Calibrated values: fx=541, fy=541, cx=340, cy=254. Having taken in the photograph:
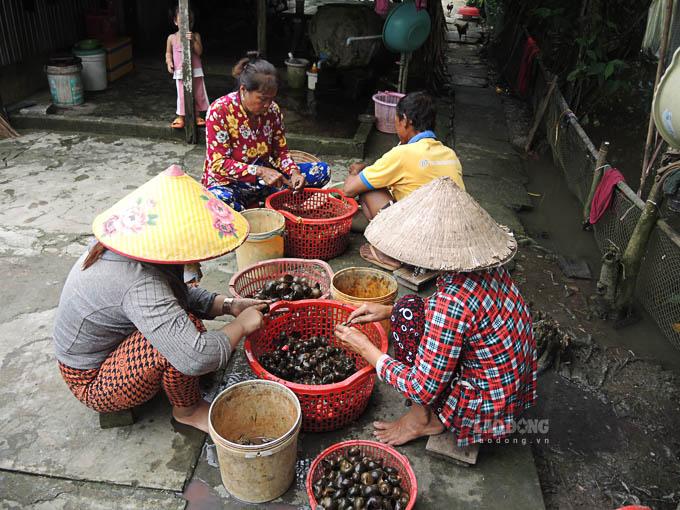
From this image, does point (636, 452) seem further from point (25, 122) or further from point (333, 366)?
point (25, 122)

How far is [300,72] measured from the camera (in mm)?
8242

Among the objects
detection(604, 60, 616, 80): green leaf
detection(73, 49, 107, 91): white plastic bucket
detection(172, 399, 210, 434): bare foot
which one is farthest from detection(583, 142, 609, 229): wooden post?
detection(73, 49, 107, 91): white plastic bucket

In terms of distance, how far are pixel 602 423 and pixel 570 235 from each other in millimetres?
2872

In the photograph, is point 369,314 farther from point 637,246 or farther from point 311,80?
point 311,80

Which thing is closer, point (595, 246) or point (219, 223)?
point (219, 223)

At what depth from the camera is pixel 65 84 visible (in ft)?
22.8

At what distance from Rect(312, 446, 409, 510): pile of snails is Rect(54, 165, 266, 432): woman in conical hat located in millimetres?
668

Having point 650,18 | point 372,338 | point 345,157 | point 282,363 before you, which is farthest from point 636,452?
point 345,157

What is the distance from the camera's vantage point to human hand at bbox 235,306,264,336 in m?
2.55

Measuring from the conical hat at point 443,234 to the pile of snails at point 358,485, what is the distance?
89 cm

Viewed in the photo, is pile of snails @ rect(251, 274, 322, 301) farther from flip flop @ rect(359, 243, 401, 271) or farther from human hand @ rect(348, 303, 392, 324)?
flip flop @ rect(359, 243, 401, 271)

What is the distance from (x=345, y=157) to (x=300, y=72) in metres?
2.51

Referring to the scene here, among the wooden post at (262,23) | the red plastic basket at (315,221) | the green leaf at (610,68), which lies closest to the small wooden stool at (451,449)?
the red plastic basket at (315,221)

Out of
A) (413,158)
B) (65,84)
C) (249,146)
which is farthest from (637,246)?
(65,84)
